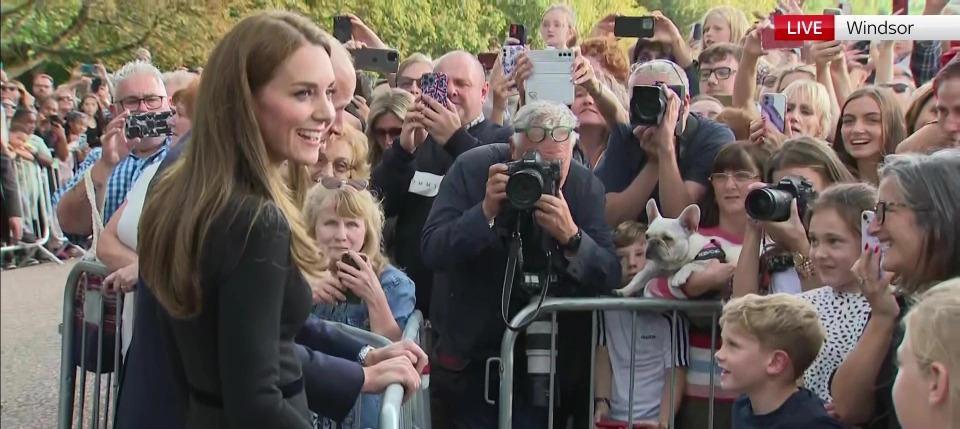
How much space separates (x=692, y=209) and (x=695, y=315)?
39 cm

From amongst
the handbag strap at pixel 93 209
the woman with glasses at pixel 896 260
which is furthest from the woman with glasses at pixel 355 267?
the woman with glasses at pixel 896 260

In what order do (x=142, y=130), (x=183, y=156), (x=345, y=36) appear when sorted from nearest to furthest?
(x=183, y=156)
(x=142, y=130)
(x=345, y=36)

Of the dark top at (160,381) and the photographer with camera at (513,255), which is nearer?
the dark top at (160,381)

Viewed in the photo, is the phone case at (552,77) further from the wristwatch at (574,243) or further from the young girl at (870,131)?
the young girl at (870,131)

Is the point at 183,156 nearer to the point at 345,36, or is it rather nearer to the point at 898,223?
the point at 898,223

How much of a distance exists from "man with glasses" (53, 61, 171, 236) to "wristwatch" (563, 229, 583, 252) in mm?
1701

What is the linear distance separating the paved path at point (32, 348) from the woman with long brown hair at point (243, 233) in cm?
264

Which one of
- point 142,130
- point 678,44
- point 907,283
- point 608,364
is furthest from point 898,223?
point 678,44

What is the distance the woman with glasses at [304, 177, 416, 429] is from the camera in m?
3.84

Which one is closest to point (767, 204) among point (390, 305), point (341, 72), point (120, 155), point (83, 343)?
point (341, 72)

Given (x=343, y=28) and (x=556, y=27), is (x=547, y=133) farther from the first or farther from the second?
(x=556, y=27)

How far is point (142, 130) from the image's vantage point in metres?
4.41

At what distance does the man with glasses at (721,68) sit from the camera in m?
6.00

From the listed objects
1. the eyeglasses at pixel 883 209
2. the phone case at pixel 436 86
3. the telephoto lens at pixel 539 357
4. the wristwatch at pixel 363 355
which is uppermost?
the phone case at pixel 436 86
